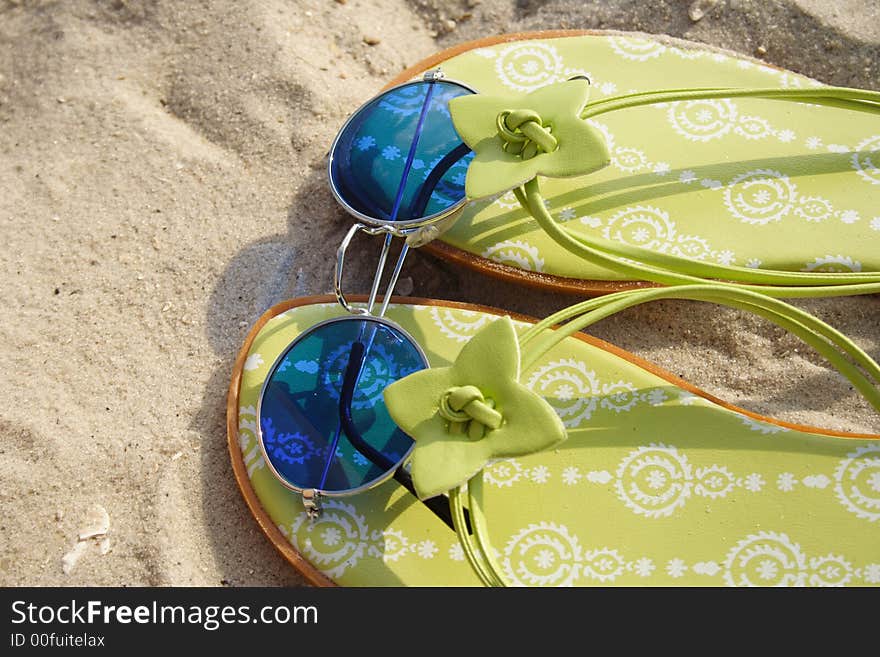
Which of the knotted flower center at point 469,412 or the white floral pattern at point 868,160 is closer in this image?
the knotted flower center at point 469,412

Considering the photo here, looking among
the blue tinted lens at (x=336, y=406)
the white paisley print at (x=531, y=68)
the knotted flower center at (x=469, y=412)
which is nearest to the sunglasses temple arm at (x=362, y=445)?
the blue tinted lens at (x=336, y=406)

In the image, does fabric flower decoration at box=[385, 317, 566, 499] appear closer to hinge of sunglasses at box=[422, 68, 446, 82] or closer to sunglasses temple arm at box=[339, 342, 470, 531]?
sunglasses temple arm at box=[339, 342, 470, 531]

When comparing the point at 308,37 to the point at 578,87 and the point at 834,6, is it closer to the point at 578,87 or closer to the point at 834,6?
the point at 578,87

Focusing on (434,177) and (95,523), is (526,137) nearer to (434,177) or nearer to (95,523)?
(434,177)

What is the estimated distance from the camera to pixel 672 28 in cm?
130

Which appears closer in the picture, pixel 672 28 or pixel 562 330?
pixel 562 330

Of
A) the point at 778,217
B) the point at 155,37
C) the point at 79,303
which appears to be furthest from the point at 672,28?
the point at 79,303

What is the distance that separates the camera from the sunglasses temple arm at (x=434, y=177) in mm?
1021

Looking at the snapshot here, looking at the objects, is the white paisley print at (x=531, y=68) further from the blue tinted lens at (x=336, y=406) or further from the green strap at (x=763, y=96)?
the blue tinted lens at (x=336, y=406)

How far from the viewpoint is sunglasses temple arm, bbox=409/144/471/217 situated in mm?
1021
